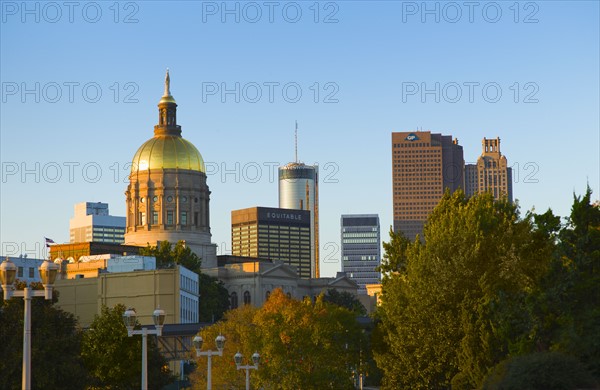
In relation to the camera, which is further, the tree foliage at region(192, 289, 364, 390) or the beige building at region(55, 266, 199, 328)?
the beige building at region(55, 266, 199, 328)

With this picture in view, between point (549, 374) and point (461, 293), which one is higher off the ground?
point (461, 293)

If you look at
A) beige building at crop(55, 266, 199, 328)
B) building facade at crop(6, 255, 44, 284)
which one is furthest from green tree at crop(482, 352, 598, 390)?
building facade at crop(6, 255, 44, 284)

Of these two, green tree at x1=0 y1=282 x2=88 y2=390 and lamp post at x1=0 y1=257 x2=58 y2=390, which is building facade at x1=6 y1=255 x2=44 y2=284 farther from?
lamp post at x1=0 y1=257 x2=58 y2=390

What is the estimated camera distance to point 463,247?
3435 inches

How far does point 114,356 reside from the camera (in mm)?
82125

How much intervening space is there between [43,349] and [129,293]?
9263 cm

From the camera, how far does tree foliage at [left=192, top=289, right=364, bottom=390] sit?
3912 inches

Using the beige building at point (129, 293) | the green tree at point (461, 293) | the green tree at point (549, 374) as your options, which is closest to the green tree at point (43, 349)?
the green tree at point (549, 374)

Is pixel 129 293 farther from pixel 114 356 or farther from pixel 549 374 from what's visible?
pixel 549 374

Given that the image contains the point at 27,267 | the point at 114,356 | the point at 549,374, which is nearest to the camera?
the point at 549,374

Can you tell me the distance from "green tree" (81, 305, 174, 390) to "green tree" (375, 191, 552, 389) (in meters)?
17.0

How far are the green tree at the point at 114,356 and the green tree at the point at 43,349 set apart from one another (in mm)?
5467

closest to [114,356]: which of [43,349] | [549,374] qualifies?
[43,349]

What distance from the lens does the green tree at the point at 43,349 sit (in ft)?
234
